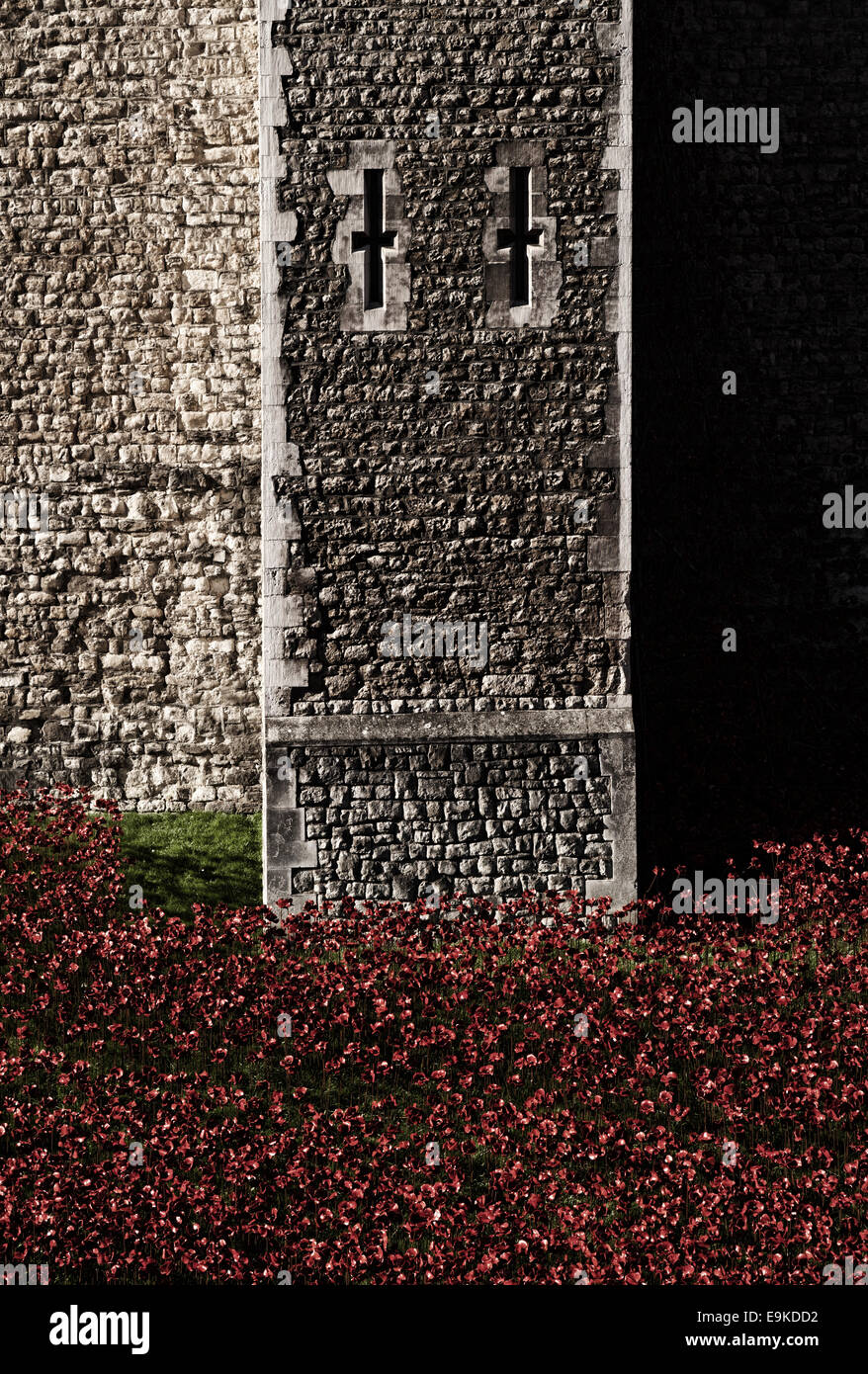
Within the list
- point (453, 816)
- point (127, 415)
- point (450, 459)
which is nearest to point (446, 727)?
point (453, 816)

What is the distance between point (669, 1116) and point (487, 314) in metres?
4.42

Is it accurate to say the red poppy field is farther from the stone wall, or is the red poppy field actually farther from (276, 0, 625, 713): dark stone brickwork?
(276, 0, 625, 713): dark stone brickwork

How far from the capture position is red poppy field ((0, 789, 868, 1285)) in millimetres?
4668

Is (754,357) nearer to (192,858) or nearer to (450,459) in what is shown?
(450,459)

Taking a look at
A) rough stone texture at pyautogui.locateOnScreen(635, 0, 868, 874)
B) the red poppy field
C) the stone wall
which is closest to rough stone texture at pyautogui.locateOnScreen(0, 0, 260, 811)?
the red poppy field

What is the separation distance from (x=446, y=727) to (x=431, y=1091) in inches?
90.3

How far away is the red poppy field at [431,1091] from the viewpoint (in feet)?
15.3

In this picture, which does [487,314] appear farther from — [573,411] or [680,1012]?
[680,1012]

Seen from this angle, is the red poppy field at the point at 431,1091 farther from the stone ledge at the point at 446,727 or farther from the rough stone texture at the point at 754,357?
the rough stone texture at the point at 754,357

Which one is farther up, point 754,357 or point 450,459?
point 754,357

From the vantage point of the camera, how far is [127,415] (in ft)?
30.0

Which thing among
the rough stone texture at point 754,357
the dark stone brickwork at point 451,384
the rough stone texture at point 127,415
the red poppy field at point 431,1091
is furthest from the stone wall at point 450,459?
the rough stone texture at point 754,357

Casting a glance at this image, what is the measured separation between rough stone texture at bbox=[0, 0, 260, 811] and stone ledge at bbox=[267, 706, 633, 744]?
6.02 ft

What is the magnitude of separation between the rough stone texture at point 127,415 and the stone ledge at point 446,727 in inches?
72.3
